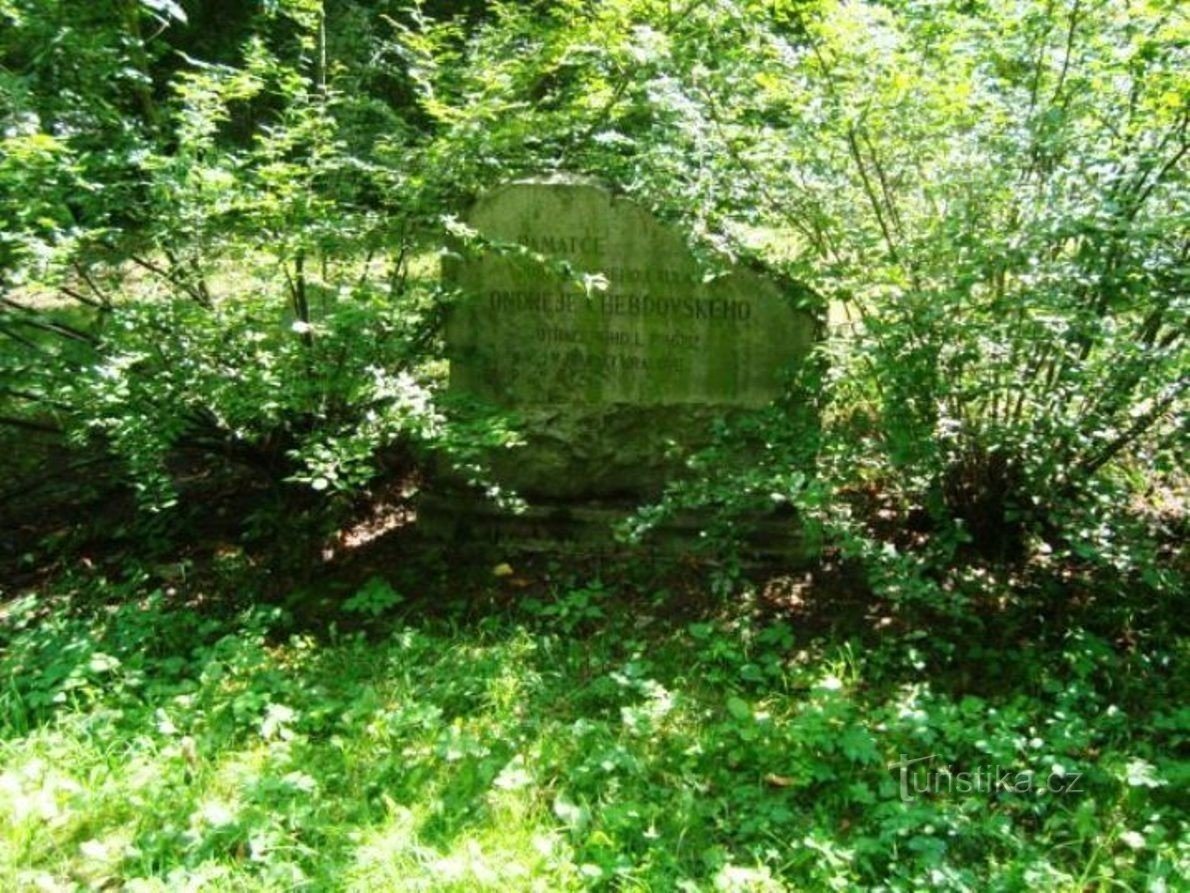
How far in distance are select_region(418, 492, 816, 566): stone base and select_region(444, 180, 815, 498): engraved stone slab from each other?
→ 0.11 metres

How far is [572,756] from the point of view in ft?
9.48

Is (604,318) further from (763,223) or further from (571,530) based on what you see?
(571,530)

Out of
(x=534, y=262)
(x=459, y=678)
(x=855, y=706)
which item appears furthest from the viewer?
(x=534, y=262)

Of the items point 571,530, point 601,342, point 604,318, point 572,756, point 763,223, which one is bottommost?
point 572,756

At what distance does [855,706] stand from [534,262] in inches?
84.4

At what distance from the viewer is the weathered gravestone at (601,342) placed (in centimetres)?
407

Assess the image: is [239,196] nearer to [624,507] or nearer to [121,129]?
[121,129]

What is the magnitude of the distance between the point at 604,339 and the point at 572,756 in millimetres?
1888

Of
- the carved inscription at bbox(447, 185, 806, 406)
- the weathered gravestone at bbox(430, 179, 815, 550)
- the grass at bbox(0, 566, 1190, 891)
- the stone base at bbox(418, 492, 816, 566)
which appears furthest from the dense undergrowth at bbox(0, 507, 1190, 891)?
the carved inscription at bbox(447, 185, 806, 406)

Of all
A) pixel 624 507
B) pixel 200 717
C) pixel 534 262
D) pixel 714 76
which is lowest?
pixel 200 717

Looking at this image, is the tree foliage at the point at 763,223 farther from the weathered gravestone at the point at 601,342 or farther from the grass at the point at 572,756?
the grass at the point at 572,756

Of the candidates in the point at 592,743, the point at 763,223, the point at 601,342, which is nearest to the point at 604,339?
the point at 601,342

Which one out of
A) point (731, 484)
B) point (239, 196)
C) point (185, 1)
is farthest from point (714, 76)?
point (185, 1)

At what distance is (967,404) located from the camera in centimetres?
355
